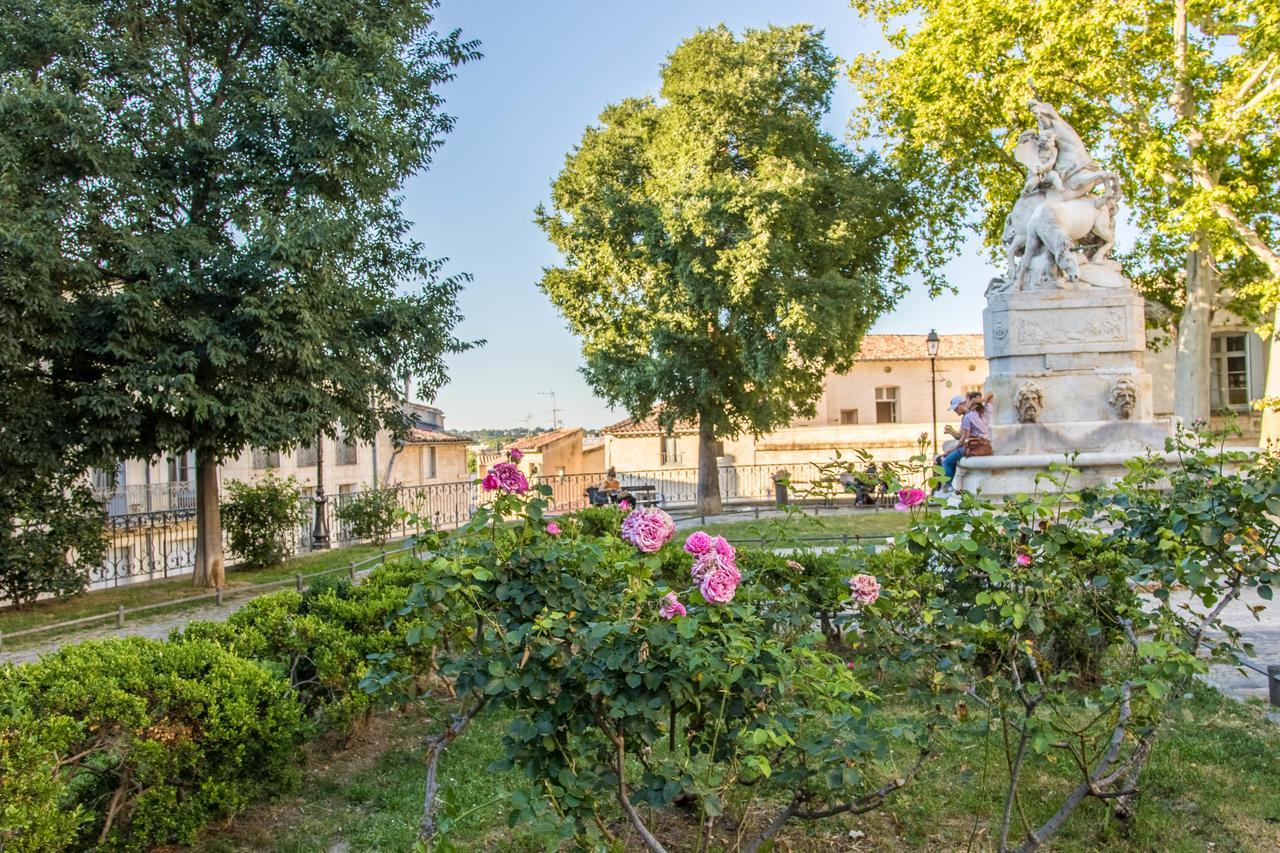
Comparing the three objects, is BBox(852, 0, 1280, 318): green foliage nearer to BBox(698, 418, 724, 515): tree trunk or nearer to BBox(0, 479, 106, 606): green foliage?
BBox(698, 418, 724, 515): tree trunk

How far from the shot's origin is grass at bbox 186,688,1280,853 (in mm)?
3633

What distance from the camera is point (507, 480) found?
3111 millimetres

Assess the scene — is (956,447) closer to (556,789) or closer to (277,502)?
(556,789)

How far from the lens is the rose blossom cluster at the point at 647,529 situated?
2.64 m

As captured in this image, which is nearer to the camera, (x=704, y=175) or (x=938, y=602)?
(x=938, y=602)

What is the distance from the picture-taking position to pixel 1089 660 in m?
5.20

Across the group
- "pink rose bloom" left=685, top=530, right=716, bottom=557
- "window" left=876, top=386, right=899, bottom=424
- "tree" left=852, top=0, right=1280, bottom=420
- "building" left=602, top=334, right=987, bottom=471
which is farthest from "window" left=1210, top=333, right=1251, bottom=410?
"pink rose bloom" left=685, top=530, right=716, bottom=557

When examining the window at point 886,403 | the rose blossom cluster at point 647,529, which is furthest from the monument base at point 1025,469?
the window at point 886,403

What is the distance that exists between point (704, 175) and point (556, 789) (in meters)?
18.9

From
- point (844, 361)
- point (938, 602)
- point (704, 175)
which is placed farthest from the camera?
point (844, 361)

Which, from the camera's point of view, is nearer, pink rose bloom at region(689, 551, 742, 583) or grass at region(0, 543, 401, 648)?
pink rose bloom at region(689, 551, 742, 583)

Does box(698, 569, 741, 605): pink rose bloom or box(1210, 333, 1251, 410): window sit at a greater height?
box(1210, 333, 1251, 410): window

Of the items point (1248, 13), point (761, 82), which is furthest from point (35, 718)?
point (1248, 13)

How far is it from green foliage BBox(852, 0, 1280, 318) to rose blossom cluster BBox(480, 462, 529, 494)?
18.4 meters
